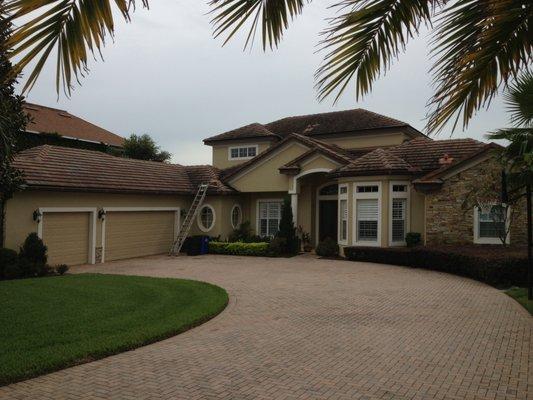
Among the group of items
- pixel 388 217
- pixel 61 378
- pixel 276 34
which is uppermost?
pixel 276 34

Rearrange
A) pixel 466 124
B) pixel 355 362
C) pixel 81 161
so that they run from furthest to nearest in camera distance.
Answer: pixel 81 161
pixel 355 362
pixel 466 124

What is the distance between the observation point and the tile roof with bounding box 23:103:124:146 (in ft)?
105

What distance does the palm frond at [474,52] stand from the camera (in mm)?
3307

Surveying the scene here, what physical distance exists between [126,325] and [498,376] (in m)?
6.20

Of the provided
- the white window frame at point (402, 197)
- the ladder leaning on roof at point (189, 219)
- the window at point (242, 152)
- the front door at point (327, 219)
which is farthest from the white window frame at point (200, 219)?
the white window frame at point (402, 197)

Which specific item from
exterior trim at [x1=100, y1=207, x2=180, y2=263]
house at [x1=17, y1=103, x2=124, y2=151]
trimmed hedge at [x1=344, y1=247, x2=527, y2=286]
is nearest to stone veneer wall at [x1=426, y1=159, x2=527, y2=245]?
trimmed hedge at [x1=344, y1=247, x2=527, y2=286]

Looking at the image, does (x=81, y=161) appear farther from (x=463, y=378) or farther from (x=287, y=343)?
(x=463, y=378)

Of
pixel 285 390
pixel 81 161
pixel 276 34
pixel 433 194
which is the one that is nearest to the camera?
pixel 276 34

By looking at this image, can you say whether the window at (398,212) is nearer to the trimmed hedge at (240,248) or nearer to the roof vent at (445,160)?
the roof vent at (445,160)

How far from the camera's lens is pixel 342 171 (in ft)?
66.8

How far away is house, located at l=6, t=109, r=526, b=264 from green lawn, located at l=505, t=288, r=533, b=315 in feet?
17.0

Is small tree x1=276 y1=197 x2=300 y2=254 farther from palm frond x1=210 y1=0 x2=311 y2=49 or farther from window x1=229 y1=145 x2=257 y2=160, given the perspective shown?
palm frond x1=210 y1=0 x2=311 y2=49

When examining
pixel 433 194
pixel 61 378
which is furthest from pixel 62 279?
pixel 433 194

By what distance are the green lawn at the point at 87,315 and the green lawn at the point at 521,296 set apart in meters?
7.12
